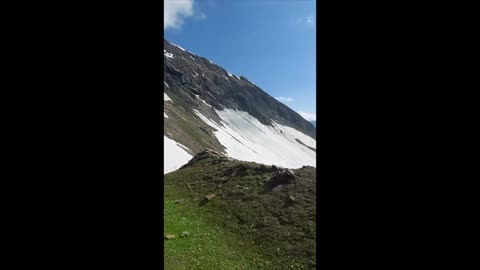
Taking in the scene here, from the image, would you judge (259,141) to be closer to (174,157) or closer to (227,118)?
(227,118)

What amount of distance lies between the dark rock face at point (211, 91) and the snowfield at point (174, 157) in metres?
70.1

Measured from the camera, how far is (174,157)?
49.3 metres

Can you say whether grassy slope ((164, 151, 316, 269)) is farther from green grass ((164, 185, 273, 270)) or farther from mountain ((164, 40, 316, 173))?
mountain ((164, 40, 316, 173))

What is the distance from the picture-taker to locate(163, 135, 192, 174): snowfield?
4417 cm

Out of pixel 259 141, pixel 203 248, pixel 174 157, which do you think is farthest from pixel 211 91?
pixel 203 248

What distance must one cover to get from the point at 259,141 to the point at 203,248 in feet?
380

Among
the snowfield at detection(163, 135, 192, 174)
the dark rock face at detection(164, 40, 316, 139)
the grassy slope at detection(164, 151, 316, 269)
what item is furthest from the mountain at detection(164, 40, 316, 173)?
the grassy slope at detection(164, 151, 316, 269)
